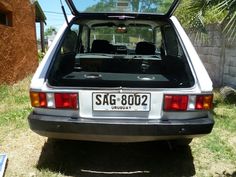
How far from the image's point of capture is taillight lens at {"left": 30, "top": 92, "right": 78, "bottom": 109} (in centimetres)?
342

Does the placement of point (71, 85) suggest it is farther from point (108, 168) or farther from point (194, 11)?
point (194, 11)

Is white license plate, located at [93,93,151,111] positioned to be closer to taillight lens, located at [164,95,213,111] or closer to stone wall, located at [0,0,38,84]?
taillight lens, located at [164,95,213,111]

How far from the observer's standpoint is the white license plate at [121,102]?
11.2 feet

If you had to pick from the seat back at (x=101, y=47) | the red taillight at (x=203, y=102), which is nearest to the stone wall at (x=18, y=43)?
the seat back at (x=101, y=47)

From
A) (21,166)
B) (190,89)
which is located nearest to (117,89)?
(190,89)

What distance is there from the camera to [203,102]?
345 centimetres

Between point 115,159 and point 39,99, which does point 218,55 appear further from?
point 39,99

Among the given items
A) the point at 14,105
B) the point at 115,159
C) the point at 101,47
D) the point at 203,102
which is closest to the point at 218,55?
the point at 101,47

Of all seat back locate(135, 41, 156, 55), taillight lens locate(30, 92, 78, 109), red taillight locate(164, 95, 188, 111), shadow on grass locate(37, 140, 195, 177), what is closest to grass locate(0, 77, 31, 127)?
shadow on grass locate(37, 140, 195, 177)

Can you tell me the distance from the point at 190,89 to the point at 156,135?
0.51 meters

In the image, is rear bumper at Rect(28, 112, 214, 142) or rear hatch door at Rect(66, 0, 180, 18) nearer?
rear bumper at Rect(28, 112, 214, 142)

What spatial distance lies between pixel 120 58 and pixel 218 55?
4959mm

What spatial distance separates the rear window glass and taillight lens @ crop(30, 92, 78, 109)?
0.12m

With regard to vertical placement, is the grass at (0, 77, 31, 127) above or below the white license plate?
below
